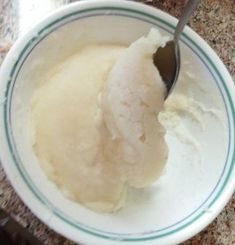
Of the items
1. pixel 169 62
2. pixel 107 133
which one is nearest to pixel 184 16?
pixel 169 62

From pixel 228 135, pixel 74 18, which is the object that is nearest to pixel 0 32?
pixel 74 18

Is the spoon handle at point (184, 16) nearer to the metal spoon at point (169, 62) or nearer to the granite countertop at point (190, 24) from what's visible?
the metal spoon at point (169, 62)

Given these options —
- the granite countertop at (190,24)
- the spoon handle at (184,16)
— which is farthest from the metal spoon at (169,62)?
the granite countertop at (190,24)

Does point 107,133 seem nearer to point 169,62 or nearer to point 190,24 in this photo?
point 169,62

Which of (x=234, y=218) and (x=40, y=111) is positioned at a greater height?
(x=40, y=111)

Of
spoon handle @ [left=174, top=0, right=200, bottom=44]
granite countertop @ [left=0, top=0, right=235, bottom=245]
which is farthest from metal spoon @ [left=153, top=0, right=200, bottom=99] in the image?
granite countertop @ [left=0, top=0, right=235, bottom=245]

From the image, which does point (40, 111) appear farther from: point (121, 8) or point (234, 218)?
point (234, 218)
